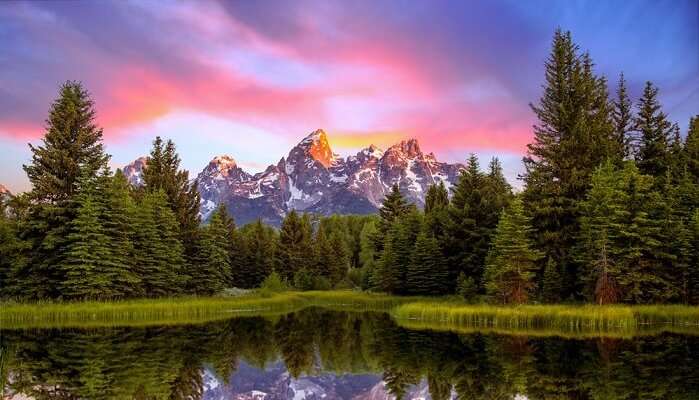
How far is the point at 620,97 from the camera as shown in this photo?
5119cm

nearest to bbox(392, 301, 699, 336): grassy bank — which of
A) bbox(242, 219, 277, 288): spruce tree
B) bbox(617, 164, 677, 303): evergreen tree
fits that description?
bbox(617, 164, 677, 303): evergreen tree

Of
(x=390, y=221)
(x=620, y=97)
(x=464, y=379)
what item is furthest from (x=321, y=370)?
(x=390, y=221)

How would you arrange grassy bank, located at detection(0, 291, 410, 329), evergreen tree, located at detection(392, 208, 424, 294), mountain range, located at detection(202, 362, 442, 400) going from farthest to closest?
evergreen tree, located at detection(392, 208, 424, 294), grassy bank, located at detection(0, 291, 410, 329), mountain range, located at detection(202, 362, 442, 400)

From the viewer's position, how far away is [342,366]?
71.0 ft

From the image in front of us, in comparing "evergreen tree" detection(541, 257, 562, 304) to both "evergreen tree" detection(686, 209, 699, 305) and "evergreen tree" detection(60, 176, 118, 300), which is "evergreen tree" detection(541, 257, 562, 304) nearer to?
"evergreen tree" detection(686, 209, 699, 305)

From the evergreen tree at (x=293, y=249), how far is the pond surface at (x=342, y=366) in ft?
183

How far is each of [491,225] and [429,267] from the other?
642 centimetres

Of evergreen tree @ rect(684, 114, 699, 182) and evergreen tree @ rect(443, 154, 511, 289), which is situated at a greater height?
evergreen tree @ rect(684, 114, 699, 182)

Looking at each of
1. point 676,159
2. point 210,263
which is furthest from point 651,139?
point 210,263

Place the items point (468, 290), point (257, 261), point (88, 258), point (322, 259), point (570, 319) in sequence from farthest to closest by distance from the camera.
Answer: point (322, 259)
point (257, 261)
point (468, 290)
point (88, 258)
point (570, 319)

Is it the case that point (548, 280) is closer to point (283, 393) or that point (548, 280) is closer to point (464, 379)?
point (464, 379)

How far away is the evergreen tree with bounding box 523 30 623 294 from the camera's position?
42.6 metres

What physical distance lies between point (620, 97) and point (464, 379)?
41517 millimetres

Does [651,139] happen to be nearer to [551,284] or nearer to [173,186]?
[551,284]
